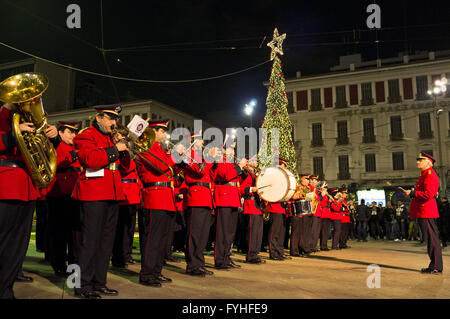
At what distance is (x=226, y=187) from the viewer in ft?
23.1

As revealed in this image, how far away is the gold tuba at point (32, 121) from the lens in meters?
3.78

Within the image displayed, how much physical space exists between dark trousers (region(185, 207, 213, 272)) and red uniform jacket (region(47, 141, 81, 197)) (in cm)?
193

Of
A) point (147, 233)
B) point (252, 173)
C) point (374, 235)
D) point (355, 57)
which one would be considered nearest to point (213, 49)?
point (252, 173)

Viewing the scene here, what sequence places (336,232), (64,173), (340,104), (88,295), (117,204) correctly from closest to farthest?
(88,295)
(117,204)
(64,173)
(336,232)
(340,104)

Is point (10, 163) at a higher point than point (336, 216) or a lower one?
higher

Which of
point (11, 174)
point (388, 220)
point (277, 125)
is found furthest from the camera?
point (388, 220)

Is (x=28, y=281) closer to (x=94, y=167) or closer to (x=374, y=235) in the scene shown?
(x=94, y=167)

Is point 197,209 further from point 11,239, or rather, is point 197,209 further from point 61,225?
point 11,239

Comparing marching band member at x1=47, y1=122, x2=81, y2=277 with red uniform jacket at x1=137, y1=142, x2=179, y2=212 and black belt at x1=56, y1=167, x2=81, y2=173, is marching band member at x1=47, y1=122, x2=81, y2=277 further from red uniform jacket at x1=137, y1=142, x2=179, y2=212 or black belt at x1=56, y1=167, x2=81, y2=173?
red uniform jacket at x1=137, y1=142, x2=179, y2=212

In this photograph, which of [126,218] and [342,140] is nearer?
[126,218]

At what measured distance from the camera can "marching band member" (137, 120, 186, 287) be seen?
5.21 m

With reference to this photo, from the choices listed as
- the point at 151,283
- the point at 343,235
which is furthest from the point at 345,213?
the point at 151,283

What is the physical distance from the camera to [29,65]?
120 ft

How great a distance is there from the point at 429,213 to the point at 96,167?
6021 mm
